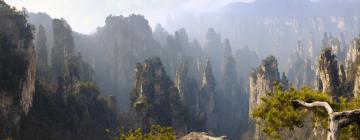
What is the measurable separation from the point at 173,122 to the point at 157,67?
17505mm

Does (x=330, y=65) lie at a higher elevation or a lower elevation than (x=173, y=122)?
higher

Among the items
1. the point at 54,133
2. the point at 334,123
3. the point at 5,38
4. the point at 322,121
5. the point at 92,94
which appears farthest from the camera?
the point at 92,94

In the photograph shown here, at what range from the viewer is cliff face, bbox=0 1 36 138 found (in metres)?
84.7

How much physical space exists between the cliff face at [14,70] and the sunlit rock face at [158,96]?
133 ft

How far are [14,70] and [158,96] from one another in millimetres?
58088

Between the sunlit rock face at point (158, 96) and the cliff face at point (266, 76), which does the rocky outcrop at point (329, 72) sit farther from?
the cliff face at point (266, 76)

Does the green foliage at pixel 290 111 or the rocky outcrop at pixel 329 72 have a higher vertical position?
the rocky outcrop at pixel 329 72

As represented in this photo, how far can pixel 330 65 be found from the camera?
111 meters

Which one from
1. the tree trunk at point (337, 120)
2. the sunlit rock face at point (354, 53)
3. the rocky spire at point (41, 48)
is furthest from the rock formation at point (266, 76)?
the tree trunk at point (337, 120)

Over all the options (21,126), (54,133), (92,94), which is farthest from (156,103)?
(21,126)

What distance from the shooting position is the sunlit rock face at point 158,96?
13525 cm

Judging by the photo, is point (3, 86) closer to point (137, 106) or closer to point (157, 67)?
point (137, 106)

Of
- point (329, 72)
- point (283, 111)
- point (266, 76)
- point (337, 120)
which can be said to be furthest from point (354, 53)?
point (337, 120)

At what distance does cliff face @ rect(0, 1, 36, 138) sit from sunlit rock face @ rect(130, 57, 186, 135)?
1593 inches
